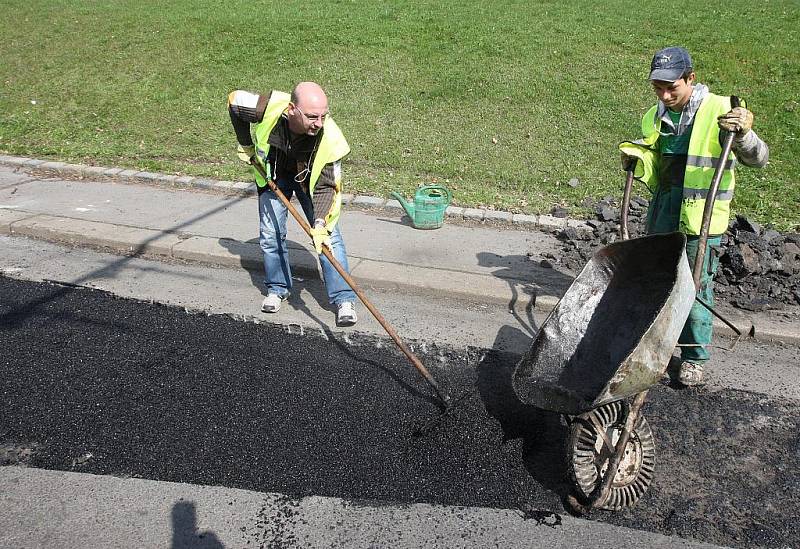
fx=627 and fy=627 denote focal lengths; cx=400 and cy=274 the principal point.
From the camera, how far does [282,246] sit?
4812 mm

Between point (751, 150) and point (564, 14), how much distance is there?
10639 mm

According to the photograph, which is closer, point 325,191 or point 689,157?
point 689,157

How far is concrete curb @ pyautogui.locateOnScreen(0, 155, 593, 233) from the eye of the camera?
256 inches

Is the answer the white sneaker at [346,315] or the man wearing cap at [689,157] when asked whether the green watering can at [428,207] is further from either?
the man wearing cap at [689,157]

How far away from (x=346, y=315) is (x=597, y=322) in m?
1.77

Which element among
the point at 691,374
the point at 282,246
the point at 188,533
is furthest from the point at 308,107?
the point at 691,374

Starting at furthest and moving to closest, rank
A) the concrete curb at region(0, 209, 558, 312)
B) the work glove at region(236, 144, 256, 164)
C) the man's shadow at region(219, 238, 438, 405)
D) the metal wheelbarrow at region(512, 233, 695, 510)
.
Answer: the concrete curb at region(0, 209, 558, 312) < the man's shadow at region(219, 238, 438, 405) < the work glove at region(236, 144, 256, 164) < the metal wheelbarrow at region(512, 233, 695, 510)

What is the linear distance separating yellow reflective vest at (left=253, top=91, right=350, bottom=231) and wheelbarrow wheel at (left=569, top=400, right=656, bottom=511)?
Result: 2105mm

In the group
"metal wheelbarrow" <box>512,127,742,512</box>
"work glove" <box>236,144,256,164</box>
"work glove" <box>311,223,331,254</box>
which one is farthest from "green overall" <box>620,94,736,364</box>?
"work glove" <box>236,144,256,164</box>

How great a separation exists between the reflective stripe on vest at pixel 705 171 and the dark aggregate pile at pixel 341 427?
3.61 ft

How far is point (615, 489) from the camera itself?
2.91 meters

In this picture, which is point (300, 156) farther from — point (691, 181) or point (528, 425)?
point (691, 181)

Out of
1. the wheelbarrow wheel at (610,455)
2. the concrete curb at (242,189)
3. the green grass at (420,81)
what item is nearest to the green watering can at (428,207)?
the concrete curb at (242,189)

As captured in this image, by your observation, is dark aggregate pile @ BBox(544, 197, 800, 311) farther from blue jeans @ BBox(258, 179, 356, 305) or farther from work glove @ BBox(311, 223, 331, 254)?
work glove @ BBox(311, 223, 331, 254)
